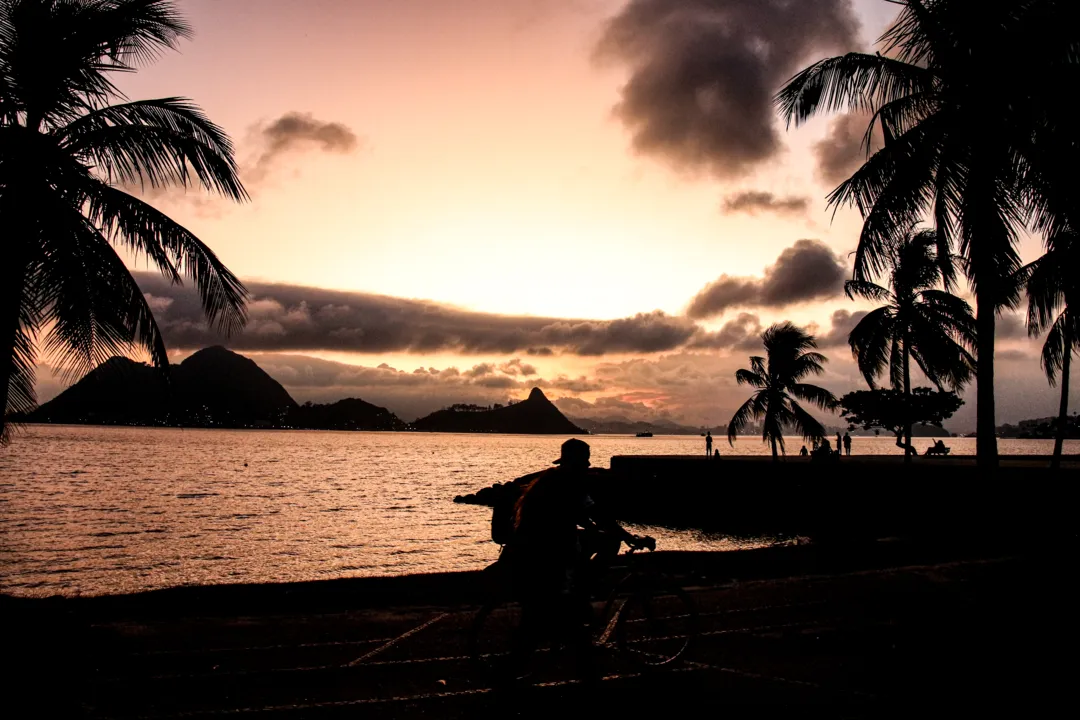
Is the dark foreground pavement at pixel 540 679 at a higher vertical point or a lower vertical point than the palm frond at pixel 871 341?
lower

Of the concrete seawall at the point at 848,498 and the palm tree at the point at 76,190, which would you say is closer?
the palm tree at the point at 76,190

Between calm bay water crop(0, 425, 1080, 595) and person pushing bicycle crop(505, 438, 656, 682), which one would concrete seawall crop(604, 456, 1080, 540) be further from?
person pushing bicycle crop(505, 438, 656, 682)

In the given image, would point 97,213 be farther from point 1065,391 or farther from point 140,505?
point 140,505

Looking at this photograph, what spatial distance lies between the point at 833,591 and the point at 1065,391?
22.9m

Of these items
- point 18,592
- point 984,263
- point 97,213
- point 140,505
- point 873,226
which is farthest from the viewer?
point 140,505

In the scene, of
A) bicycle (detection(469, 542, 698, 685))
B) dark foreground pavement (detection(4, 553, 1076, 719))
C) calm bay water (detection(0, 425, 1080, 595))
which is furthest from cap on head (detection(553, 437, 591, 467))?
calm bay water (detection(0, 425, 1080, 595))

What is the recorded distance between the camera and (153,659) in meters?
6.81

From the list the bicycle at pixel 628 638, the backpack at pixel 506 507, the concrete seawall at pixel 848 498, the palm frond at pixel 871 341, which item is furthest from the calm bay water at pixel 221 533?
the backpack at pixel 506 507

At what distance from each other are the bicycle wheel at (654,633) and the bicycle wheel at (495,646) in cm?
100

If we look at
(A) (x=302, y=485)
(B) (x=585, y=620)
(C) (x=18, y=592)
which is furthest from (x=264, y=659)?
(A) (x=302, y=485)

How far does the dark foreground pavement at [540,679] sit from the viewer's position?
552 cm

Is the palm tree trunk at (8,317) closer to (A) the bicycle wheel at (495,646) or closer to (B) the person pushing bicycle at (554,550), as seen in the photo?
(A) the bicycle wheel at (495,646)

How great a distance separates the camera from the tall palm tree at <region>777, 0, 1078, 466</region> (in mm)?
12555

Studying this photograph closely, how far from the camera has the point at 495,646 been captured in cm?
728
